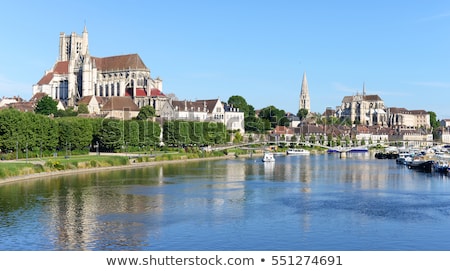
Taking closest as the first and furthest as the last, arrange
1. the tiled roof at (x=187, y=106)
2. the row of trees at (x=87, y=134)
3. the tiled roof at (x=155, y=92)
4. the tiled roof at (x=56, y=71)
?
the row of trees at (x=87, y=134) < the tiled roof at (x=187, y=106) < the tiled roof at (x=155, y=92) < the tiled roof at (x=56, y=71)

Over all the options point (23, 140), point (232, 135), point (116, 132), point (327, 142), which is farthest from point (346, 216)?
point (327, 142)

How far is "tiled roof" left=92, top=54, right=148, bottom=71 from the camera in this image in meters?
115

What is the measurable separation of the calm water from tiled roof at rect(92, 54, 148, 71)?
71.4 m

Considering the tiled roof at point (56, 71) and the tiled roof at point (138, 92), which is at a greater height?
the tiled roof at point (56, 71)

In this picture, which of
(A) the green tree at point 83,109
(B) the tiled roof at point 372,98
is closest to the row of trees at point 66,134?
(A) the green tree at point 83,109

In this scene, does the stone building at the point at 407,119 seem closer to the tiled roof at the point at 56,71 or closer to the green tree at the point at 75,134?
the tiled roof at the point at 56,71

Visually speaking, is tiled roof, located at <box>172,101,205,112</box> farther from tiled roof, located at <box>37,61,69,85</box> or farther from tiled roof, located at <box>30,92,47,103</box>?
tiled roof, located at <box>37,61,69,85</box>

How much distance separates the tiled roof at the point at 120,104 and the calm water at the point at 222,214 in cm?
5340

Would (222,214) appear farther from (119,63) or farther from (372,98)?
(372,98)

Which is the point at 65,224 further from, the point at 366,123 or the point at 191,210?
the point at 366,123

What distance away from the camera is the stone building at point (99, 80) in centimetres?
11050

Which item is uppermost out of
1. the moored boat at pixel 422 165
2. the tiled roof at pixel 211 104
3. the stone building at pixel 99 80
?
the stone building at pixel 99 80

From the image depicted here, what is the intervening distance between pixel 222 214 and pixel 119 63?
93.4m
